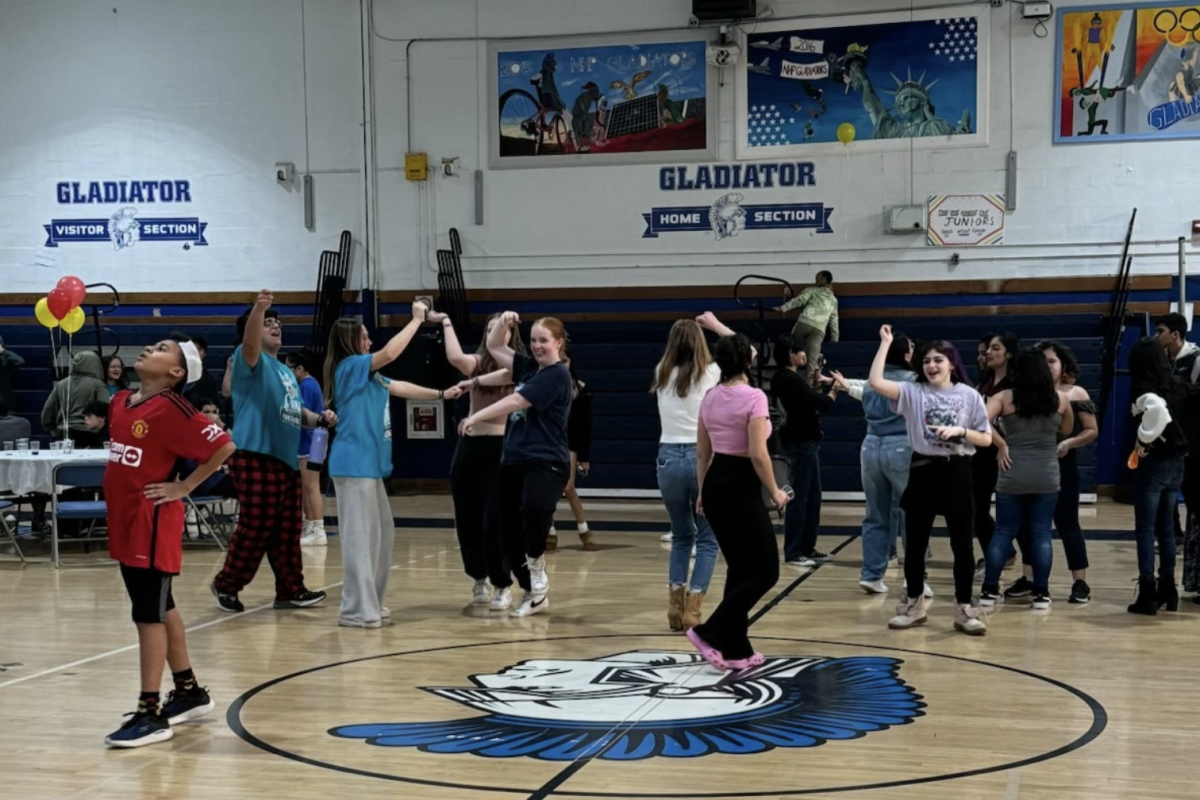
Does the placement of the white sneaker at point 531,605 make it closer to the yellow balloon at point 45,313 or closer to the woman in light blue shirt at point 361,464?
the woman in light blue shirt at point 361,464

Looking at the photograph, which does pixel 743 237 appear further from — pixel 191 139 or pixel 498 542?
pixel 498 542

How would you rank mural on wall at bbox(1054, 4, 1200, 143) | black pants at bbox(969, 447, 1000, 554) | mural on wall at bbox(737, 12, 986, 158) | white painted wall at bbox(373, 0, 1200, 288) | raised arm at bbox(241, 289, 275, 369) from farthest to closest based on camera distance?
mural on wall at bbox(737, 12, 986, 158), white painted wall at bbox(373, 0, 1200, 288), mural on wall at bbox(1054, 4, 1200, 143), black pants at bbox(969, 447, 1000, 554), raised arm at bbox(241, 289, 275, 369)

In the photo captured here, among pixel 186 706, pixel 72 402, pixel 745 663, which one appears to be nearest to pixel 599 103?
pixel 72 402

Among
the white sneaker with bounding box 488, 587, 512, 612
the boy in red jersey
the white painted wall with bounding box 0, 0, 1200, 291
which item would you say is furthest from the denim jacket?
the white painted wall with bounding box 0, 0, 1200, 291

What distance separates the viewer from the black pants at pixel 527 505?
6855 mm

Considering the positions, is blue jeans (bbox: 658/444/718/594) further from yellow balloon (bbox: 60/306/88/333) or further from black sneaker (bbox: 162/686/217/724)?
yellow balloon (bbox: 60/306/88/333)

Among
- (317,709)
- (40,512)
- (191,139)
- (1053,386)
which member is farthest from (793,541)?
(191,139)

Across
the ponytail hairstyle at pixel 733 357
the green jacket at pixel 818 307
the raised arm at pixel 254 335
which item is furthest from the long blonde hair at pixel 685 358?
the green jacket at pixel 818 307

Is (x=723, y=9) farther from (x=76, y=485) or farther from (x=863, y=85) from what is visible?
→ (x=76, y=485)

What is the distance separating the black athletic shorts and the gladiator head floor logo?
80 cm

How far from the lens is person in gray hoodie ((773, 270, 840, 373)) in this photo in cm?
1423

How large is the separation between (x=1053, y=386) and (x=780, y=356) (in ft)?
7.26

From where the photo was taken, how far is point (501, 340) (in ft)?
23.5

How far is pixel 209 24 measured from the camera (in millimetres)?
16688
